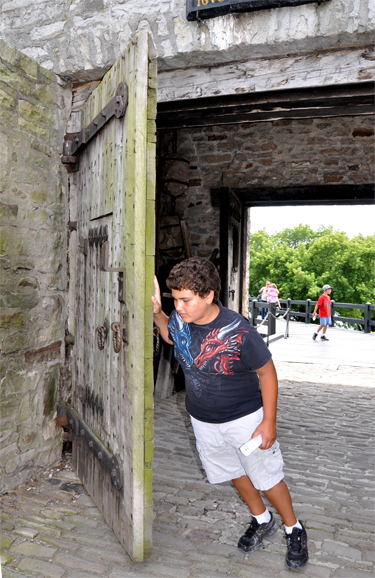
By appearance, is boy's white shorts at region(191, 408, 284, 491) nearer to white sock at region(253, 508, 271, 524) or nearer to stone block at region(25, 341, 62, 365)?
white sock at region(253, 508, 271, 524)

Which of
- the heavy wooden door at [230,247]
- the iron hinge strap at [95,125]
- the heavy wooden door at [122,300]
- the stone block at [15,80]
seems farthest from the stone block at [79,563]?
the heavy wooden door at [230,247]

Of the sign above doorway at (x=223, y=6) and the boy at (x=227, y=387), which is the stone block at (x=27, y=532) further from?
the sign above doorway at (x=223, y=6)

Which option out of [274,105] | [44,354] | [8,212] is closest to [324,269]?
[274,105]

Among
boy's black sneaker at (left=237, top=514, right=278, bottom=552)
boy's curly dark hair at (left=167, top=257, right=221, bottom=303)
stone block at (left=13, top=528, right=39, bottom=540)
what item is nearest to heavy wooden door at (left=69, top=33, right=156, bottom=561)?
boy's curly dark hair at (left=167, top=257, right=221, bottom=303)

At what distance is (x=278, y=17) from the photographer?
2623 mm

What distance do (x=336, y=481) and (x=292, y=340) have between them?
8282 millimetres

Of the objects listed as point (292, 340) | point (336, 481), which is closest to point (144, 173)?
point (336, 481)

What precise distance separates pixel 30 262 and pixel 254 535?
2091 millimetres

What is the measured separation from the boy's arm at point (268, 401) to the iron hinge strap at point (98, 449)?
751mm

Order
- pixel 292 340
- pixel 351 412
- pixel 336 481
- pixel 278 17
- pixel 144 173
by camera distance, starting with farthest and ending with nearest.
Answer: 1. pixel 292 340
2. pixel 351 412
3. pixel 336 481
4. pixel 278 17
5. pixel 144 173

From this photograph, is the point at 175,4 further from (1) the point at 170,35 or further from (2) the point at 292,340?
(2) the point at 292,340

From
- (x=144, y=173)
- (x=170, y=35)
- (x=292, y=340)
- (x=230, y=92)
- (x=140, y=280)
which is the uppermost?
(x=170, y=35)

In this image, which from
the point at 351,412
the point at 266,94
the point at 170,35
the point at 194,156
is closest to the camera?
the point at 170,35

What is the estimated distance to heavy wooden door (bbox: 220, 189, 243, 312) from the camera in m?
6.00
